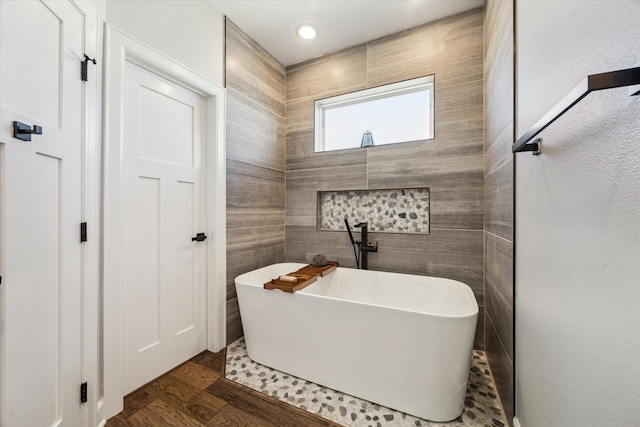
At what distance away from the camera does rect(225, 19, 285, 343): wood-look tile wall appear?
7.23 ft

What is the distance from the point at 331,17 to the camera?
84.0 inches

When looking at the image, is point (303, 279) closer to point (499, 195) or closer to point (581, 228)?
point (499, 195)

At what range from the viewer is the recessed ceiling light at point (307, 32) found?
7.37ft

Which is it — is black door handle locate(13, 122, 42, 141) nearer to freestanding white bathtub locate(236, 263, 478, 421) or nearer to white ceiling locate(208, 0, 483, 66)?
freestanding white bathtub locate(236, 263, 478, 421)

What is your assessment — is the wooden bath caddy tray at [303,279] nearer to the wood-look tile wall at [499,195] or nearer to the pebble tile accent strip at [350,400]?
the pebble tile accent strip at [350,400]

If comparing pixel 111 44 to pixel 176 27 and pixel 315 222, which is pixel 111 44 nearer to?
pixel 176 27

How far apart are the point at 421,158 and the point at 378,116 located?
657mm

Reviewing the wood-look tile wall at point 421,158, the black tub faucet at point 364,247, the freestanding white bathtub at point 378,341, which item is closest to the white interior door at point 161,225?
the freestanding white bathtub at point 378,341

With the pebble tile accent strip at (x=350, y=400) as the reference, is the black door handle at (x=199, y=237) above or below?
above

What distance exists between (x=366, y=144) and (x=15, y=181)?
2.29m

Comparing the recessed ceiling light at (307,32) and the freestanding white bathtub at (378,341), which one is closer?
the freestanding white bathtub at (378,341)

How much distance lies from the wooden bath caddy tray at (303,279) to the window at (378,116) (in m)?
1.23

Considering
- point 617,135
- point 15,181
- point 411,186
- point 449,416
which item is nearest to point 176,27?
point 15,181

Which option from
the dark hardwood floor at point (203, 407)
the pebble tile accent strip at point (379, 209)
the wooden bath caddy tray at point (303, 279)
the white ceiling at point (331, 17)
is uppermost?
the white ceiling at point (331, 17)
